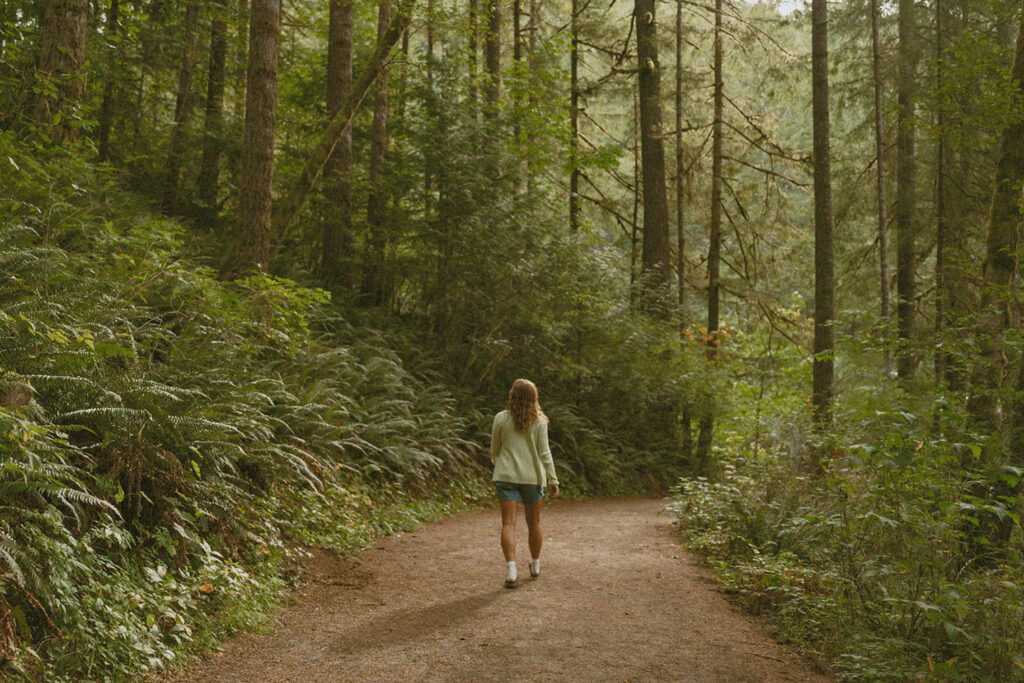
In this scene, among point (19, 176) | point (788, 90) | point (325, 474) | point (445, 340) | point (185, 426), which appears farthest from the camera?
point (788, 90)

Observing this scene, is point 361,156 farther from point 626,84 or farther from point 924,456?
point 924,456

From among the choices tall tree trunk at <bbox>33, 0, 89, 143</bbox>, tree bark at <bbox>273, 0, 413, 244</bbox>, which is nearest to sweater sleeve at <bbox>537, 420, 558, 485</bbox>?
tall tree trunk at <bbox>33, 0, 89, 143</bbox>

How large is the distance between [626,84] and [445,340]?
11601mm

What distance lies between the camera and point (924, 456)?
5180 mm

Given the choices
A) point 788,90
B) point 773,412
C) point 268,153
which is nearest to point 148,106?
point 268,153

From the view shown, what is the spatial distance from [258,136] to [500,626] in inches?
302

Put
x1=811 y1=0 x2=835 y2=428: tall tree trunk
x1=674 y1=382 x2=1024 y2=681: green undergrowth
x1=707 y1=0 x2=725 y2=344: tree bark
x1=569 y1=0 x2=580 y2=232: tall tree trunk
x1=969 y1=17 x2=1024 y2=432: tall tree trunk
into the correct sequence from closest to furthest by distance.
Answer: x1=674 y1=382 x2=1024 y2=681: green undergrowth, x1=969 y1=17 x2=1024 y2=432: tall tree trunk, x1=811 y1=0 x2=835 y2=428: tall tree trunk, x1=569 y1=0 x2=580 y2=232: tall tree trunk, x1=707 y1=0 x2=725 y2=344: tree bark

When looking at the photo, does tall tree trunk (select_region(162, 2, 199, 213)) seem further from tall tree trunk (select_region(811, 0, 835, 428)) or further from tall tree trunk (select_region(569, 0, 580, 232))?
tall tree trunk (select_region(811, 0, 835, 428))

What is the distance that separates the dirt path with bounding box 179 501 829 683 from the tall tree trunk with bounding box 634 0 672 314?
11.1 meters

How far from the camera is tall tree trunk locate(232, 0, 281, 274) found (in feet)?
32.7

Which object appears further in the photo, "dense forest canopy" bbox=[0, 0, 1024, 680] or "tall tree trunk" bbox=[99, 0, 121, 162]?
"tall tree trunk" bbox=[99, 0, 121, 162]

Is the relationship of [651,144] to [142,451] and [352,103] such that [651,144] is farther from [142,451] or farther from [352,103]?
[142,451]

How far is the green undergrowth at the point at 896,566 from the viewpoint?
4414mm

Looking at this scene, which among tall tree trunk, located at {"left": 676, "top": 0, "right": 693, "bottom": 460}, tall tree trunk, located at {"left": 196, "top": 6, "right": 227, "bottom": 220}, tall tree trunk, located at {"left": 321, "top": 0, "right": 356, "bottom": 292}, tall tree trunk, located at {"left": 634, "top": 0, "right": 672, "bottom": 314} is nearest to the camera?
tall tree trunk, located at {"left": 321, "top": 0, "right": 356, "bottom": 292}
